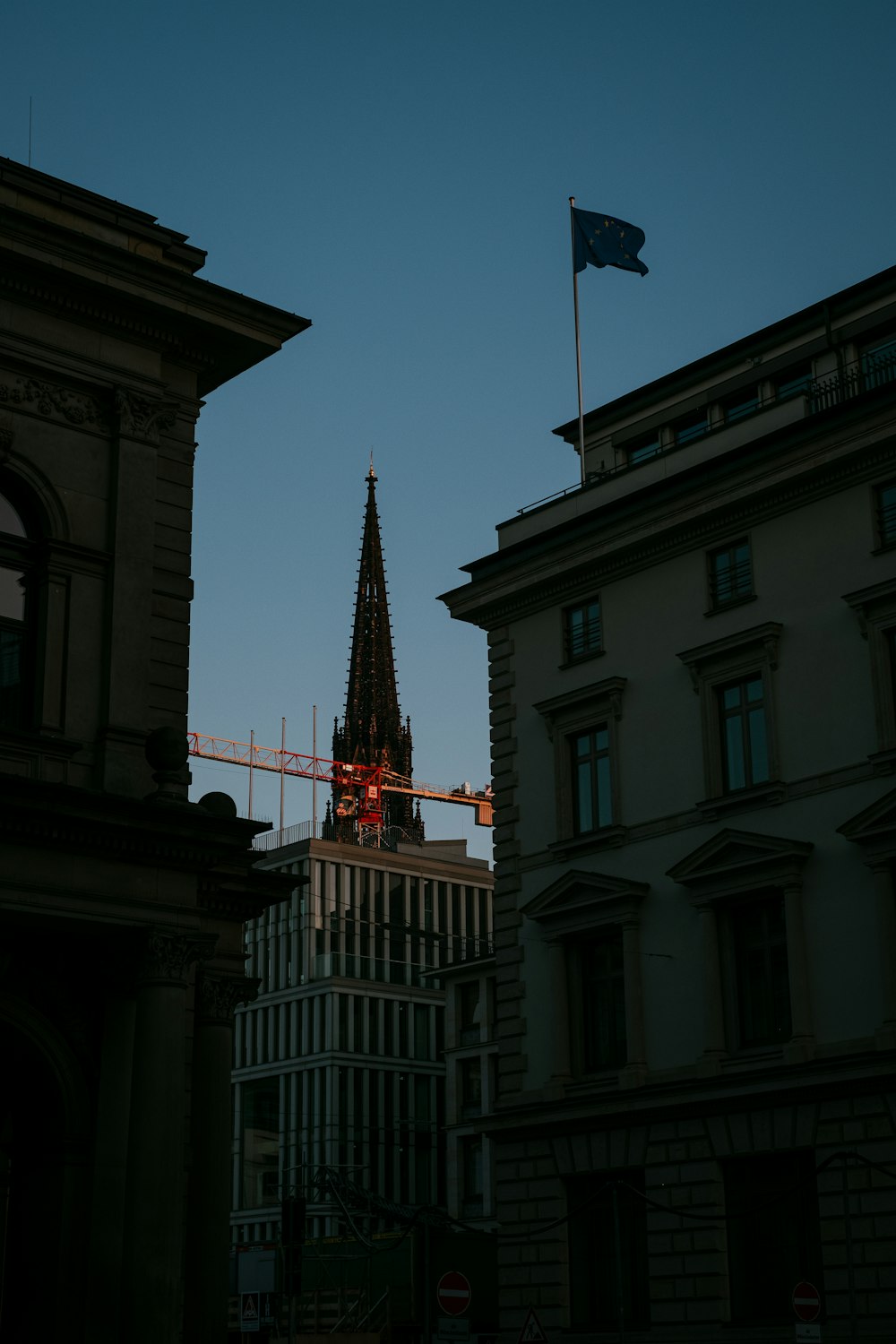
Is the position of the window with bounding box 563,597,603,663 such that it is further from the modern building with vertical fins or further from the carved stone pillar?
the modern building with vertical fins

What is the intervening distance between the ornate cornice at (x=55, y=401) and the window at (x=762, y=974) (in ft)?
67.1

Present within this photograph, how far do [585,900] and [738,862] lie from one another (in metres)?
4.77

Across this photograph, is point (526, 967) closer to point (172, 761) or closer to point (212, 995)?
point (212, 995)

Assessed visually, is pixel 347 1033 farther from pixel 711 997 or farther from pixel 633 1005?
pixel 711 997

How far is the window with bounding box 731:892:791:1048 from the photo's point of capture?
3838 cm

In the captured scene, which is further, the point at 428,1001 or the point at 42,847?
the point at 428,1001

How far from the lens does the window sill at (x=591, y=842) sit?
4238 cm

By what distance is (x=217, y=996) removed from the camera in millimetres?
25109

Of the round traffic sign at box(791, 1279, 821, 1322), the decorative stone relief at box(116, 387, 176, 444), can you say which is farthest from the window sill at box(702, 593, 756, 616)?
the decorative stone relief at box(116, 387, 176, 444)

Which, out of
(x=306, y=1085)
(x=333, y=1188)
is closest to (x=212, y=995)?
(x=333, y=1188)

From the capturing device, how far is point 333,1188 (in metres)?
93.9

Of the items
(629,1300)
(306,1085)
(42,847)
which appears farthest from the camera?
(306,1085)

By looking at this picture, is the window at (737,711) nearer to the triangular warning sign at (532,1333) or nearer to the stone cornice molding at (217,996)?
the triangular warning sign at (532,1333)

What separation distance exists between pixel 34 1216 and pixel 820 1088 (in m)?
19.3
